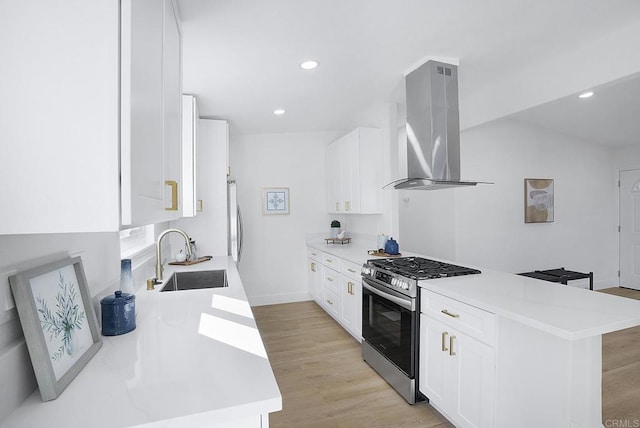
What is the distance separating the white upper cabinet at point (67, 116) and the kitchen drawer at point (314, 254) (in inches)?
145

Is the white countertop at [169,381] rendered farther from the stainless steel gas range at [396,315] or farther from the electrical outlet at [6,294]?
the stainless steel gas range at [396,315]

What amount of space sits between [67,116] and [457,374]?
2.14m

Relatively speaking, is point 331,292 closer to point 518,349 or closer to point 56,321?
point 518,349

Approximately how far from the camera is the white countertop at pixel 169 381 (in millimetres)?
777

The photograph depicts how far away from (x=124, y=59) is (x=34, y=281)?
0.63 meters

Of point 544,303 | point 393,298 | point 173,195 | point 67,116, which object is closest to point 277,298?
point 393,298

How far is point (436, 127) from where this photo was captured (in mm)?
2650

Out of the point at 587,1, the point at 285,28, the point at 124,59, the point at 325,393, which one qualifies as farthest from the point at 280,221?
the point at 124,59

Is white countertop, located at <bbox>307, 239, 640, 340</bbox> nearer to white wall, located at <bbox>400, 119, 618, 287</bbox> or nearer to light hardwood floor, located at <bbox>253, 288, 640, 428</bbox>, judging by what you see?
light hardwood floor, located at <bbox>253, 288, 640, 428</bbox>

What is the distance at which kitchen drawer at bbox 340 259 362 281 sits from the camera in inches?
127

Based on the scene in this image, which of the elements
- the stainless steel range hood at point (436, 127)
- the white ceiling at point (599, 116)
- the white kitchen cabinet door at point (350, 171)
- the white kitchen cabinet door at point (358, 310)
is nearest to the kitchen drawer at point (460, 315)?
the stainless steel range hood at point (436, 127)

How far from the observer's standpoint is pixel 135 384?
0.91 m

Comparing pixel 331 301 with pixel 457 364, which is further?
pixel 331 301

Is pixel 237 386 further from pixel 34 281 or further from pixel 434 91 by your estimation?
pixel 434 91
